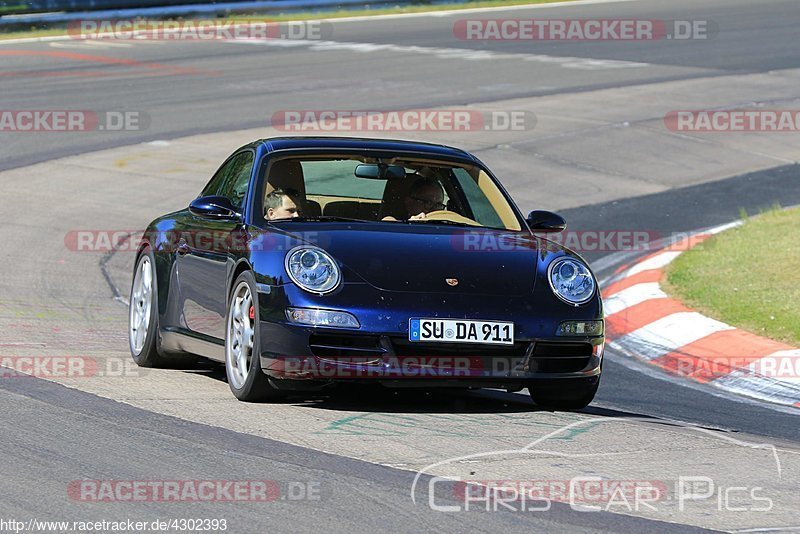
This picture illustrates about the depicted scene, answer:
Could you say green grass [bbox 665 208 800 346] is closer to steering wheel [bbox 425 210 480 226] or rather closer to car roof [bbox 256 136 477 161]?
steering wheel [bbox 425 210 480 226]

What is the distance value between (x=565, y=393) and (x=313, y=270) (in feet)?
4.64

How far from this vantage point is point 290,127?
19469 millimetres

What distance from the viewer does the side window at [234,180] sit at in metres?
8.15

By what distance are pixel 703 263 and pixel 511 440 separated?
20.5ft

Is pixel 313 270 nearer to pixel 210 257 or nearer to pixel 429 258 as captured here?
pixel 429 258

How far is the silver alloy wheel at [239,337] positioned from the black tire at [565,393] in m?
1.33

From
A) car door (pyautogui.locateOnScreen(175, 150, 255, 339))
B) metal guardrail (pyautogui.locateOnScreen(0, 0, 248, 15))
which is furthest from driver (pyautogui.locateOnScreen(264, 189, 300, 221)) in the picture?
metal guardrail (pyautogui.locateOnScreen(0, 0, 248, 15))

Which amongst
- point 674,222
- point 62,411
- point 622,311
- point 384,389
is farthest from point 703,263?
point 62,411

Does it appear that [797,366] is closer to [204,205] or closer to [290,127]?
[204,205]

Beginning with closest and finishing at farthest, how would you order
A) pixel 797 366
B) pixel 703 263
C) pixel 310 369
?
pixel 310 369 < pixel 797 366 < pixel 703 263

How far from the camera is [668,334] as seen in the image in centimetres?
1024

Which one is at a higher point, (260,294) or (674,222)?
(260,294)

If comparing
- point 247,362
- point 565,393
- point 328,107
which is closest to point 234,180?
point 247,362

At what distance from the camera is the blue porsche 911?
6.86 meters
